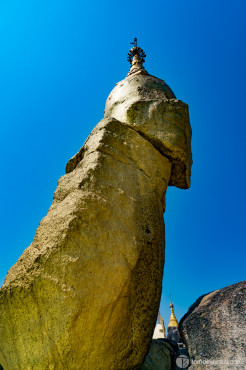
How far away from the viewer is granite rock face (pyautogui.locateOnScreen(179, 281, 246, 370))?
2127 millimetres

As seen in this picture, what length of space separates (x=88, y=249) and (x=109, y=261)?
207mm

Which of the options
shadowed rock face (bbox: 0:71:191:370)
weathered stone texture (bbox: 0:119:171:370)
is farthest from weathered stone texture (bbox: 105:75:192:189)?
weathered stone texture (bbox: 0:119:171:370)

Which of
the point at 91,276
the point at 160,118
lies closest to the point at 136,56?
the point at 160,118

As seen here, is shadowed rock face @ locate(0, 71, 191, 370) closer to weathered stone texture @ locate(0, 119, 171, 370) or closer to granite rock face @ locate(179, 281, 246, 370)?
weathered stone texture @ locate(0, 119, 171, 370)

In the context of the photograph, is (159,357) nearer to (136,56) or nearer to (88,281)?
(88,281)

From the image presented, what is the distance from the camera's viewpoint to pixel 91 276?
2258 millimetres

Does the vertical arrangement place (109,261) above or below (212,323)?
above

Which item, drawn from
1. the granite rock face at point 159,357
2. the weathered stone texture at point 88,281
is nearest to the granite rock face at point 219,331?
the weathered stone texture at point 88,281

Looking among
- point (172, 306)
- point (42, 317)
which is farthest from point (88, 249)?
point (172, 306)

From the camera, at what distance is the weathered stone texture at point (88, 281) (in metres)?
2.17

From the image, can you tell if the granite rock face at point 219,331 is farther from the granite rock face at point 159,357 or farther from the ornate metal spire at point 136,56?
the ornate metal spire at point 136,56

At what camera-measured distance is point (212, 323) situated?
91.9 inches

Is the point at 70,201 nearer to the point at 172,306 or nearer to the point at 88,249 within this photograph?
the point at 88,249

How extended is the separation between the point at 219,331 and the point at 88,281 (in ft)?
3.66
